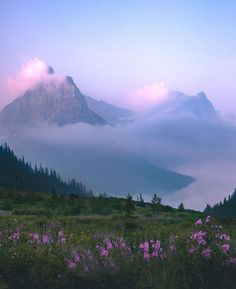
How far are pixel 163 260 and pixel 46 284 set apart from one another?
1.72 metres

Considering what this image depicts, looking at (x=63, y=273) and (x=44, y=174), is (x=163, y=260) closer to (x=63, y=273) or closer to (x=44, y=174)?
(x=63, y=273)

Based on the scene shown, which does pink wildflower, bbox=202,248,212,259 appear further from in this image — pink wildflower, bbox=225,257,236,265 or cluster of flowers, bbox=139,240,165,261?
cluster of flowers, bbox=139,240,165,261

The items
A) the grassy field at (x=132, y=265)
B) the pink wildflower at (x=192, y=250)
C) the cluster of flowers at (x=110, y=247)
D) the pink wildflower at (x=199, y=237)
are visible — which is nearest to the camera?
the grassy field at (x=132, y=265)

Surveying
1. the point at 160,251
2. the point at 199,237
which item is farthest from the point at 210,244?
the point at 160,251

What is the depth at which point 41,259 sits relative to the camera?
831cm

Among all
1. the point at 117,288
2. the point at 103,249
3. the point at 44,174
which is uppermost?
the point at 44,174

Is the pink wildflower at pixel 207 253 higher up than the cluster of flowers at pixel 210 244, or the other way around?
the cluster of flowers at pixel 210 244

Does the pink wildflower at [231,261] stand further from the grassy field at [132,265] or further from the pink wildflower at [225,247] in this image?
the pink wildflower at [225,247]

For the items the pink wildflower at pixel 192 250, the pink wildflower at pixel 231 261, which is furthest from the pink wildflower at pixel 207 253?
the pink wildflower at pixel 231 261

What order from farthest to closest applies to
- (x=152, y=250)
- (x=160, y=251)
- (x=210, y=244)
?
(x=152, y=250), (x=160, y=251), (x=210, y=244)

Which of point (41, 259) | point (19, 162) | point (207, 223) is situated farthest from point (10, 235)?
point (19, 162)

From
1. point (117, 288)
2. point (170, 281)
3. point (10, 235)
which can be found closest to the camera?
point (170, 281)

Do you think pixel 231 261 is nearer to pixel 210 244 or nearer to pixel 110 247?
pixel 210 244

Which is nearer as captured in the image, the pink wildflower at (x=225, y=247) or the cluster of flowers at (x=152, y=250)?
the pink wildflower at (x=225, y=247)
